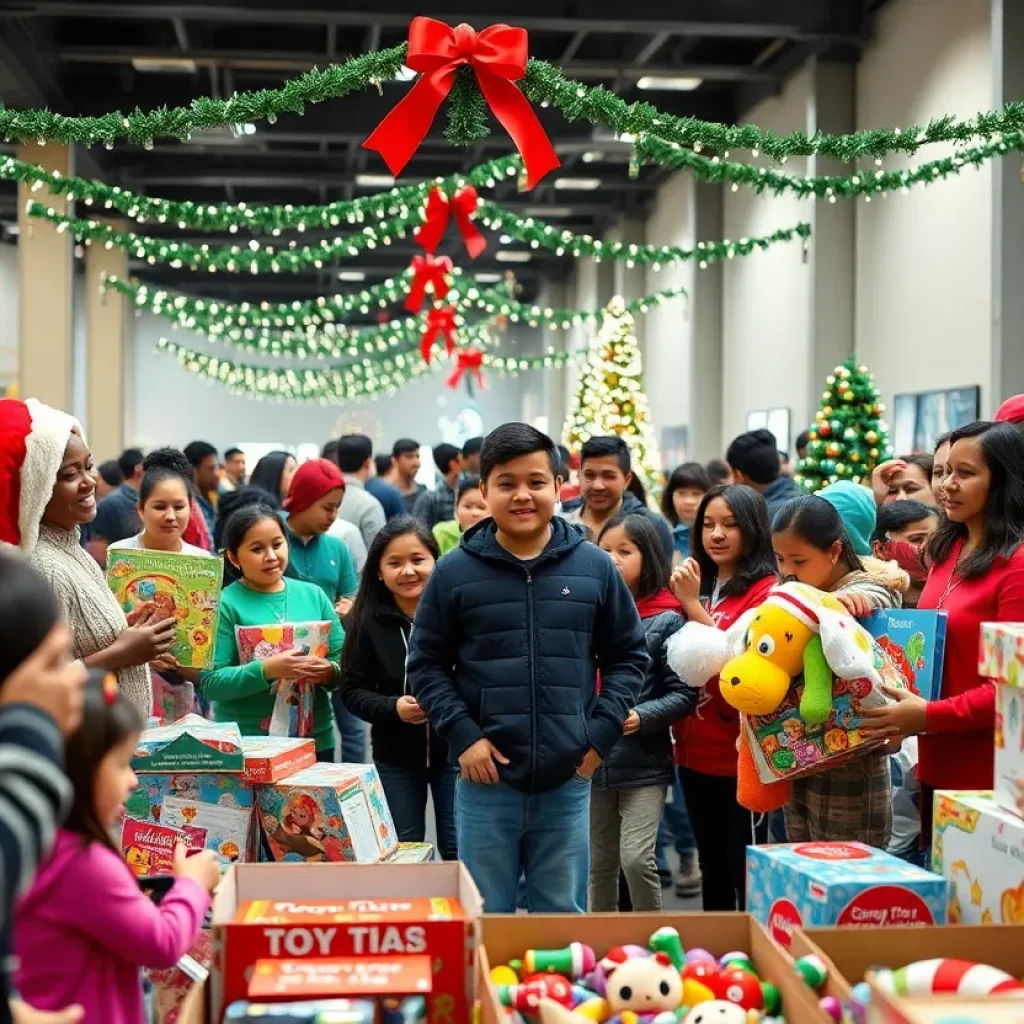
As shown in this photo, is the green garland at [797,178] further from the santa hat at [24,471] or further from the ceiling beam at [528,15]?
the ceiling beam at [528,15]

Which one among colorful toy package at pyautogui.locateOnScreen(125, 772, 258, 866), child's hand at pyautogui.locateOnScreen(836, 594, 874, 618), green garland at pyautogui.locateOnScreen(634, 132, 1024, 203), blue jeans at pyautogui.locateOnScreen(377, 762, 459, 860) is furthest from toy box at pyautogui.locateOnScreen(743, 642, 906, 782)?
green garland at pyautogui.locateOnScreen(634, 132, 1024, 203)

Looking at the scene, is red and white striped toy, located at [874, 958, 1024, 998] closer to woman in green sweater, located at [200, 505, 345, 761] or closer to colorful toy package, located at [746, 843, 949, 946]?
colorful toy package, located at [746, 843, 949, 946]

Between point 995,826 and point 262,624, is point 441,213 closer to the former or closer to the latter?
point 262,624

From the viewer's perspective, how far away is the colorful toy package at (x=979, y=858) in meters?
2.20

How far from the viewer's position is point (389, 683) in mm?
4152

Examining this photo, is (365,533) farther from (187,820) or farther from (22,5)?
(22,5)

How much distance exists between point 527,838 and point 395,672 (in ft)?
3.42

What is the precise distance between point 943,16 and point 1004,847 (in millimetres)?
10163

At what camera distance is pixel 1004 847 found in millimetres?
2236

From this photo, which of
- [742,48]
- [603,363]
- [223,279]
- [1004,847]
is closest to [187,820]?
[1004,847]

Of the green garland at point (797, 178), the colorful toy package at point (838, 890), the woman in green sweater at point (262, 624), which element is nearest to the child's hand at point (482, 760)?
the colorful toy package at point (838, 890)

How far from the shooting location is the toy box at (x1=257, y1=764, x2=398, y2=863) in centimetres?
297

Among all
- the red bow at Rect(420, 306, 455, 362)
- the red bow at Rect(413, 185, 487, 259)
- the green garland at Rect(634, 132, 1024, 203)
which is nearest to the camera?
the green garland at Rect(634, 132, 1024, 203)

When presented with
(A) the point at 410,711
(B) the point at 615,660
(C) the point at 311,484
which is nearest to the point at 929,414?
(C) the point at 311,484
